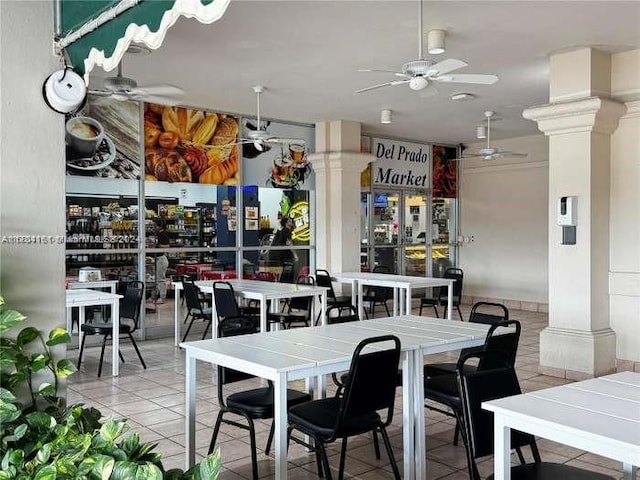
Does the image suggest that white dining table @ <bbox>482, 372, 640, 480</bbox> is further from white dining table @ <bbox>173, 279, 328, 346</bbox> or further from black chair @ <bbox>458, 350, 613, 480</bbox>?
white dining table @ <bbox>173, 279, 328, 346</bbox>

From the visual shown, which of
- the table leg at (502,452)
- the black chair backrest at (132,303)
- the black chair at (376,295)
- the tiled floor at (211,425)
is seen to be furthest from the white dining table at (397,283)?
the table leg at (502,452)

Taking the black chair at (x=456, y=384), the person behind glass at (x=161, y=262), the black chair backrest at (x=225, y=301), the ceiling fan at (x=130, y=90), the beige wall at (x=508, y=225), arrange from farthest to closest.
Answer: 1. the beige wall at (x=508, y=225)
2. the person behind glass at (x=161, y=262)
3. the black chair backrest at (x=225, y=301)
4. the ceiling fan at (x=130, y=90)
5. the black chair at (x=456, y=384)

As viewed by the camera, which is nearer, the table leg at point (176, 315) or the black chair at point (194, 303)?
the black chair at point (194, 303)

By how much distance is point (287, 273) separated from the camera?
9.23 meters

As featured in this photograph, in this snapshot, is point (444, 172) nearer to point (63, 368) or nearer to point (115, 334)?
point (115, 334)

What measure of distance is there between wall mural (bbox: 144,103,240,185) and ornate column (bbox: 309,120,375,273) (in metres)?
1.38

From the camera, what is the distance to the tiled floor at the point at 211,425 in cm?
348

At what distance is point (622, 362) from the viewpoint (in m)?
5.80

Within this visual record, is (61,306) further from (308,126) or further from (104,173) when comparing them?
(308,126)

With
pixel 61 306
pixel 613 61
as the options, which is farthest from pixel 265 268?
pixel 61 306

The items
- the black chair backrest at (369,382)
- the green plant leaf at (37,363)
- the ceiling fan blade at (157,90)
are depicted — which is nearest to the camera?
the green plant leaf at (37,363)

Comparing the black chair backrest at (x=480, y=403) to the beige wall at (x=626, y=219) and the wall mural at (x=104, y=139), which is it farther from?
the wall mural at (x=104, y=139)

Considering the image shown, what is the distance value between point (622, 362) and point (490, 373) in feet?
12.9

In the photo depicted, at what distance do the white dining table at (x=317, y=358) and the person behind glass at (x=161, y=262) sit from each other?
4385 mm
